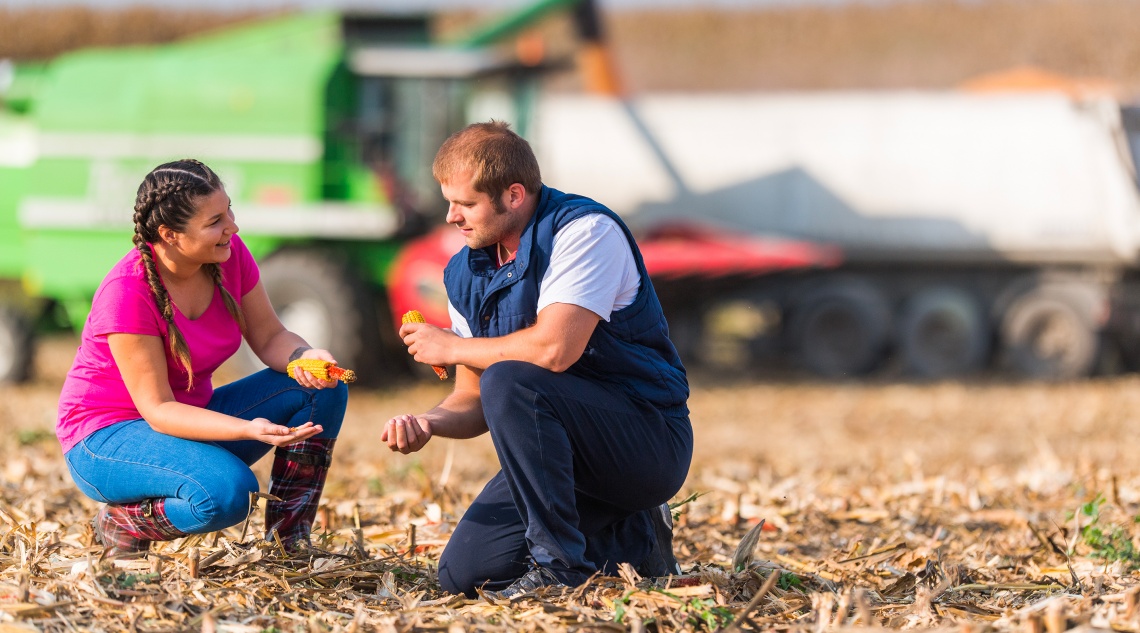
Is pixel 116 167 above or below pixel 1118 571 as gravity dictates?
above

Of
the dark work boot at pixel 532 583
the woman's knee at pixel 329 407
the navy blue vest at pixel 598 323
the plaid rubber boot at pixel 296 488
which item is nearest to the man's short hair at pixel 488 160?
the navy blue vest at pixel 598 323

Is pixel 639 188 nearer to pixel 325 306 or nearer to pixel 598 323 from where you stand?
pixel 325 306

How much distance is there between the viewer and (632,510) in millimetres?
4027

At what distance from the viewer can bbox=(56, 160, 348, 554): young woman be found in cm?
375

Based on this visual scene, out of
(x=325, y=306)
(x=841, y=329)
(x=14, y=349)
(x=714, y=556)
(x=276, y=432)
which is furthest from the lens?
(x=841, y=329)

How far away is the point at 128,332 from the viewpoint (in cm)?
374

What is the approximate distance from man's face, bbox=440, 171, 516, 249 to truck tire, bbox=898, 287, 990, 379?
11347 mm

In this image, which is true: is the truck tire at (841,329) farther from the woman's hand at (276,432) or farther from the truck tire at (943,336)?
the woman's hand at (276,432)

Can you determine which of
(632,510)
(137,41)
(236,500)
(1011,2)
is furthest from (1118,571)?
(1011,2)

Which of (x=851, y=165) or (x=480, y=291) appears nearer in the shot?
(x=480, y=291)

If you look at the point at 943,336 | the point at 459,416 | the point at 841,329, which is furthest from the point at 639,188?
the point at 459,416

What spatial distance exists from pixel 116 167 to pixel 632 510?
9.77 m

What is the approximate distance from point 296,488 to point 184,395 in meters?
0.46

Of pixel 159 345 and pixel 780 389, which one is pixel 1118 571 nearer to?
pixel 159 345
